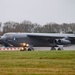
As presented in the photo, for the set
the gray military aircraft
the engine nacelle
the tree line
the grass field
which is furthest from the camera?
the tree line

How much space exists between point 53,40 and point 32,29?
9883 centimetres

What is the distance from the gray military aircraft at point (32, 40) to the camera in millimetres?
67750

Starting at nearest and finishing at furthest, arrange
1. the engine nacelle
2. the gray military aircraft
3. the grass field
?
the grass field
the gray military aircraft
the engine nacelle

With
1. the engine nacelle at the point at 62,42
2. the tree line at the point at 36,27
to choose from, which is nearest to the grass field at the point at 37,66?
the engine nacelle at the point at 62,42

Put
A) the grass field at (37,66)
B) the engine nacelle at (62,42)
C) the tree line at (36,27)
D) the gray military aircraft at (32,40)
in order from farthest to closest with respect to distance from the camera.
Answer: the tree line at (36,27) < the engine nacelle at (62,42) < the gray military aircraft at (32,40) < the grass field at (37,66)

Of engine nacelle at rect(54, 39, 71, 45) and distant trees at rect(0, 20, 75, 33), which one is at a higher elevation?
distant trees at rect(0, 20, 75, 33)

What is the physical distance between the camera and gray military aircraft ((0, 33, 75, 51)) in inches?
2667

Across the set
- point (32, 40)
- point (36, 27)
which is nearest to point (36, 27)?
point (36, 27)

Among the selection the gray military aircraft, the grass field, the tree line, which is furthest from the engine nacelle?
the tree line

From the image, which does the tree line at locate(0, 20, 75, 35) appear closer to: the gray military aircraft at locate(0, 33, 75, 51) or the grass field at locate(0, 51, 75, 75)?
the gray military aircraft at locate(0, 33, 75, 51)

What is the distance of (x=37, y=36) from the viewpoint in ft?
236

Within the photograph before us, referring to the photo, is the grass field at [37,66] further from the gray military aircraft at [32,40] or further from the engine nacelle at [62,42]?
the engine nacelle at [62,42]

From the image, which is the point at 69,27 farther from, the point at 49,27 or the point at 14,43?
the point at 14,43

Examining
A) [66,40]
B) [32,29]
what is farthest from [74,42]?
[32,29]
